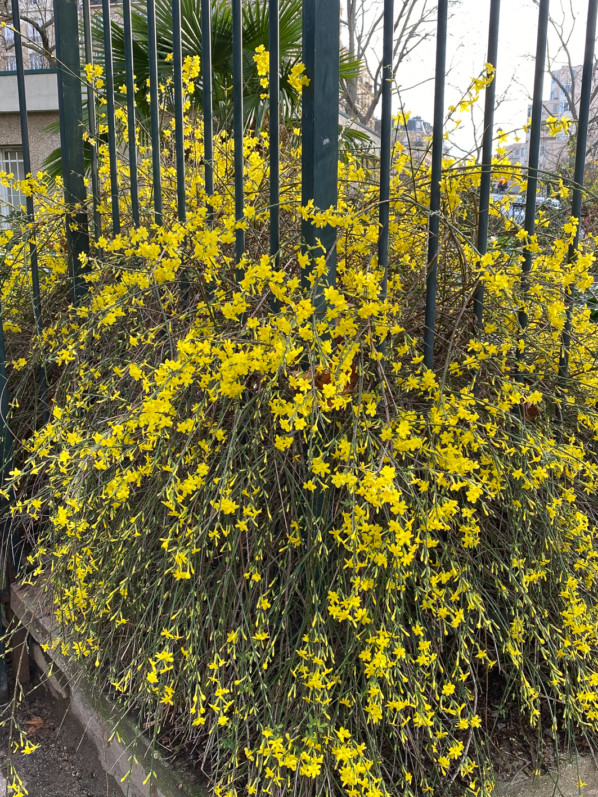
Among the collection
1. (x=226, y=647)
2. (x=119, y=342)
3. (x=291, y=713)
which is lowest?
(x=291, y=713)

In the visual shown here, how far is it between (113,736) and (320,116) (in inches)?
62.8

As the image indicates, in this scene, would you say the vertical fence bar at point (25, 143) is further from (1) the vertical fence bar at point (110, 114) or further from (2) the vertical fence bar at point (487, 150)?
(2) the vertical fence bar at point (487, 150)

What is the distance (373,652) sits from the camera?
146 centimetres

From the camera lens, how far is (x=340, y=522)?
1.55m

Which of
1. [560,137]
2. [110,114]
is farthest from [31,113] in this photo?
[110,114]

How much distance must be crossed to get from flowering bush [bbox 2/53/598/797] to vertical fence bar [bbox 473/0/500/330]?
45 mm

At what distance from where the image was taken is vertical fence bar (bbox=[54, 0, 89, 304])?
7.54 ft

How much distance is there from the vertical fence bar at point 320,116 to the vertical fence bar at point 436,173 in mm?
241

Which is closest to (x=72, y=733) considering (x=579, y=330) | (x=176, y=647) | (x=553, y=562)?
(x=176, y=647)

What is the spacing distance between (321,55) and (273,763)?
156cm

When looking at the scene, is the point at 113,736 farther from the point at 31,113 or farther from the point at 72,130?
the point at 31,113

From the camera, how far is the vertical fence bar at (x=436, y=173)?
1601 mm

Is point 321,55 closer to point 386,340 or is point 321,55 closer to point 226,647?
point 386,340

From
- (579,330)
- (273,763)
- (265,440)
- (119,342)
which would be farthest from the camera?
(119,342)
